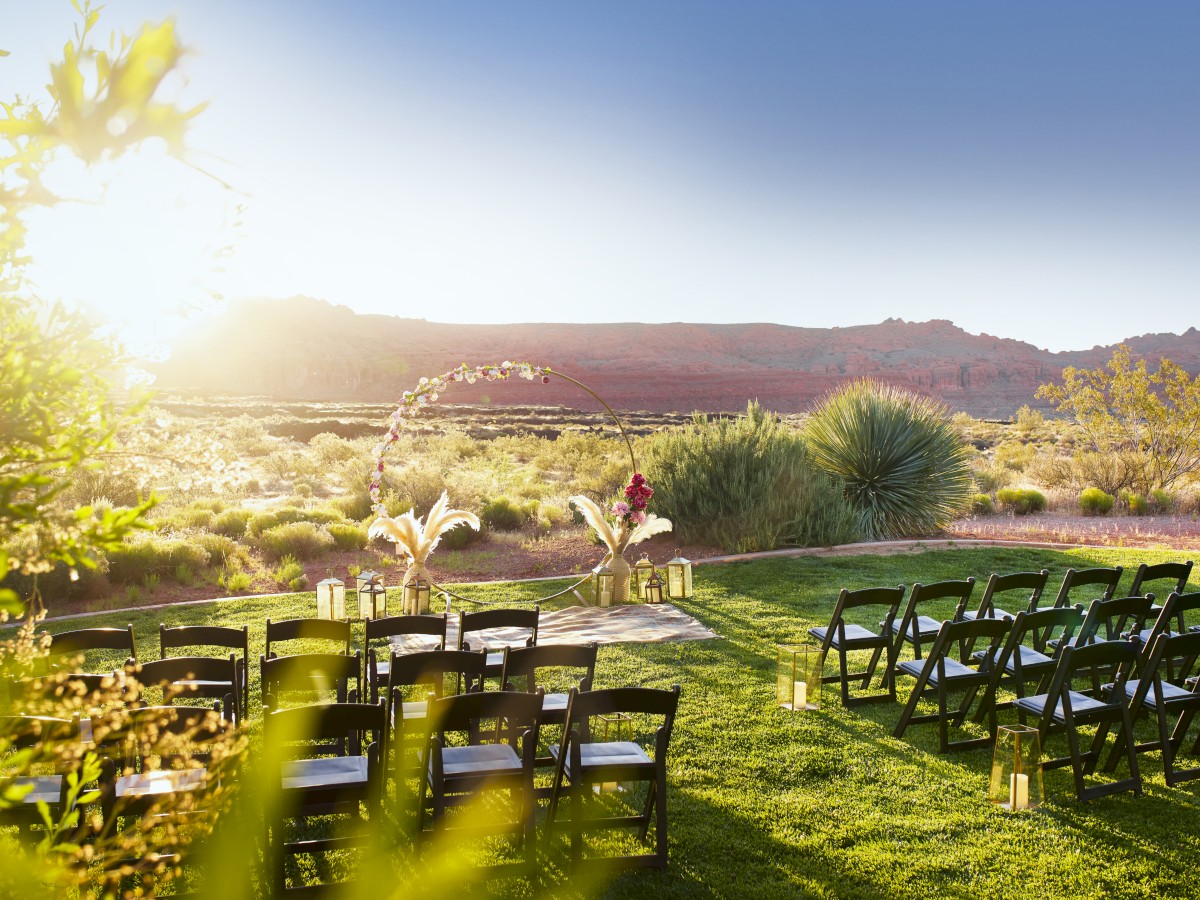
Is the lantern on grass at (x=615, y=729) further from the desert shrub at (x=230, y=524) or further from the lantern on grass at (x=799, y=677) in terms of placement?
the desert shrub at (x=230, y=524)

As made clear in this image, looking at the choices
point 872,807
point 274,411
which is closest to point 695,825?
point 872,807

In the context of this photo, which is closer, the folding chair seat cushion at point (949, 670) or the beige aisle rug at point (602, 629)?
the folding chair seat cushion at point (949, 670)

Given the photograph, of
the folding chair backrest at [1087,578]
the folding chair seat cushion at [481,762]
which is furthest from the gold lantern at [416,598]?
the folding chair backrest at [1087,578]

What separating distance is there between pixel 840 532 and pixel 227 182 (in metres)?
14.5

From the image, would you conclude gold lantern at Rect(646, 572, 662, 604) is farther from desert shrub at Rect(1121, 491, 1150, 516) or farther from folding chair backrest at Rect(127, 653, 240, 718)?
desert shrub at Rect(1121, 491, 1150, 516)

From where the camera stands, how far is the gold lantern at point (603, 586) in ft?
35.6

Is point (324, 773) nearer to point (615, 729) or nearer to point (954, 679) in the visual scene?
point (615, 729)

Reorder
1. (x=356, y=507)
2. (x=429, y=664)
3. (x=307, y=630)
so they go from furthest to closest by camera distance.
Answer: (x=356, y=507) < (x=307, y=630) < (x=429, y=664)

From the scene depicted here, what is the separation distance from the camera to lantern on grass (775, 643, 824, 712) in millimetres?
6887

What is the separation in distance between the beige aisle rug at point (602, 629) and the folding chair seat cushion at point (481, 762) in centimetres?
372

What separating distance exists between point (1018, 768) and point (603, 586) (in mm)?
6228

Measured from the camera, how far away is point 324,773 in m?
4.54

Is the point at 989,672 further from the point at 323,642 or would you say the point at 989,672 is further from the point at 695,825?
the point at 323,642

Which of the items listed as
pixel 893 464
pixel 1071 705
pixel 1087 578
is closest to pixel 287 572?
pixel 1087 578
